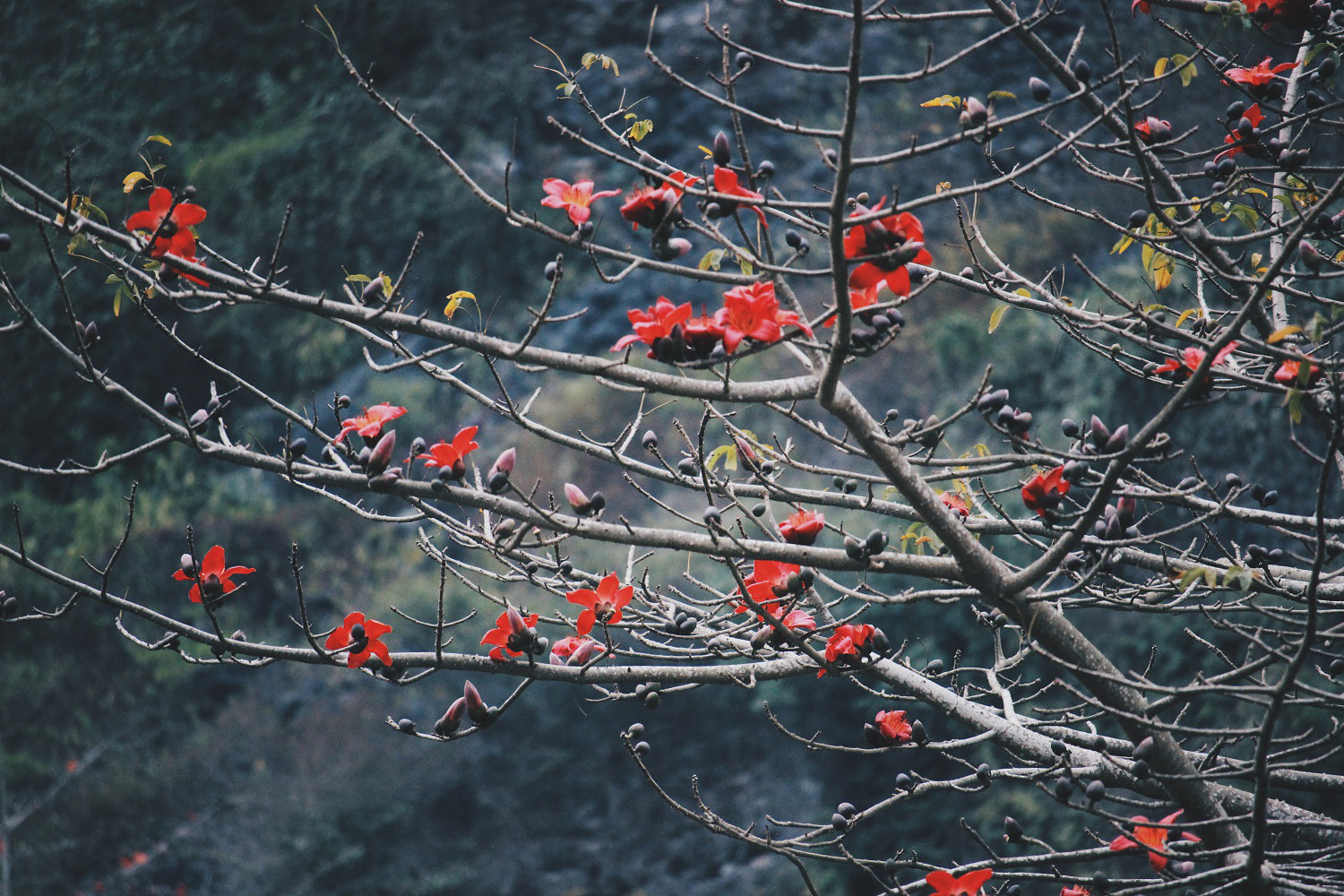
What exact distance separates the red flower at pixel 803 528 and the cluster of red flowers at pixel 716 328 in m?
0.44

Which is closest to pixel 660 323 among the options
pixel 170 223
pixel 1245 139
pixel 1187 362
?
pixel 170 223

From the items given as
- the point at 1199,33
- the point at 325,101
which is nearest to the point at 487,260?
the point at 325,101

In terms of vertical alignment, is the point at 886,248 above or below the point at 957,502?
above

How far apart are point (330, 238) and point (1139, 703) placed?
37.5 ft

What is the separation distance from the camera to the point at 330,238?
11.5m

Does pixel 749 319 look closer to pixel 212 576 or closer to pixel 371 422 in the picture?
pixel 371 422

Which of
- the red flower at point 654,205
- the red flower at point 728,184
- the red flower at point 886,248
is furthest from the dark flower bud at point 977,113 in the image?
the red flower at point 654,205

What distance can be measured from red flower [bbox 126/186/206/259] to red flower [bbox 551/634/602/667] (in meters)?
1.02

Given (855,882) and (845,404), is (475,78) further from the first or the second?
(845,404)

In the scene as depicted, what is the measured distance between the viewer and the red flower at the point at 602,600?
74.5 inches

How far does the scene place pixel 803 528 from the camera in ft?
6.01

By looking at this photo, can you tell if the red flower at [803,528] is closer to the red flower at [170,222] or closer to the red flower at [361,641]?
the red flower at [361,641]

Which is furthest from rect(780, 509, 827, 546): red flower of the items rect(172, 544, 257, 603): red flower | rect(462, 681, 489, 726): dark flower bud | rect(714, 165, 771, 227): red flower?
rect(172, 544, 257, 603): red flower

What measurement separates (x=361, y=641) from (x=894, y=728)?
3.69 ft
